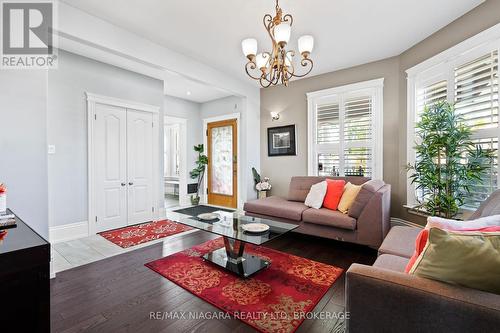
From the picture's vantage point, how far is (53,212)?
10.7ft

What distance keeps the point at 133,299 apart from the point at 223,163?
409 cm

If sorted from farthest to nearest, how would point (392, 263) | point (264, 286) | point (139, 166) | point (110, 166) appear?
1. point (139, 166)
2. point (110, 166)
3. point (264, 286)
4. point (392, 263)

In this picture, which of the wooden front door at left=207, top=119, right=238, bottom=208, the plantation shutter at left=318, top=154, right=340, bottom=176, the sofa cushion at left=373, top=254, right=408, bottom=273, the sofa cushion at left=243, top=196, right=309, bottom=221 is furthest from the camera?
the wooden front door at left=207, top=119, right=238, bottom=208

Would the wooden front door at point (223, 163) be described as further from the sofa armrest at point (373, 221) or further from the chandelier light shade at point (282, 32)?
the chandelier light shade at point (282, 32)

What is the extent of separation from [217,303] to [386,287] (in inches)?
53.6

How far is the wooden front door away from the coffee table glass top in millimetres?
2677

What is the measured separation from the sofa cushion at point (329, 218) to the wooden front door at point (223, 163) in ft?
8.28

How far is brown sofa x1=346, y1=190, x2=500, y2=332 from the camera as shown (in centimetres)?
86

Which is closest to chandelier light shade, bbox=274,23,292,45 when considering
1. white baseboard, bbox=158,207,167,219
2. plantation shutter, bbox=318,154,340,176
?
plantation shutter, bbox=318,154,340,176

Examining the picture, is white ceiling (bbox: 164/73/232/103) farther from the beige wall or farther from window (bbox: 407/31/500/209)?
window (bbox: 407/31/500/209)

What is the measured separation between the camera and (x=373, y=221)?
2.82m


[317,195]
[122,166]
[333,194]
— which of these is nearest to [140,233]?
[122,166]

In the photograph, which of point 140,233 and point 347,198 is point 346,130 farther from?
point 140,233

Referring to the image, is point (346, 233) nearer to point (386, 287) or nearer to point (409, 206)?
point (409, 206)
